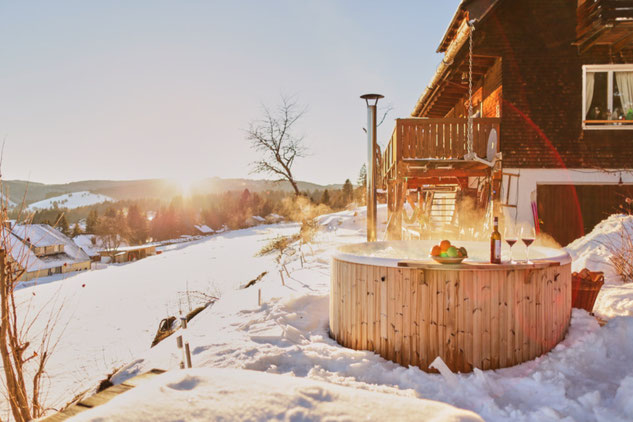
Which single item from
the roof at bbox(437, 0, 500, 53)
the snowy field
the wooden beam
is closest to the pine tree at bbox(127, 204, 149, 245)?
the snowy field

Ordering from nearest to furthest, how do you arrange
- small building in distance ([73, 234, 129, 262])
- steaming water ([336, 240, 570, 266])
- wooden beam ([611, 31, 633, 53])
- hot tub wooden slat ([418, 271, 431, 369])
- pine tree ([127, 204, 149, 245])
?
hot tub wooden slat ([418, 271, 431, 369]) → steaming water ([336, 240, 570, 266]) → wooden beam ([611, 31, 633, 53]) → small building in distance ([73, 234, 129, 262]) → pine tree ([127, 204, 149, 245])

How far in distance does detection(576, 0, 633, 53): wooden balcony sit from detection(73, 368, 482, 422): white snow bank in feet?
35.7

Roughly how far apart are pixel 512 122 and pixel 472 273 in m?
7.40

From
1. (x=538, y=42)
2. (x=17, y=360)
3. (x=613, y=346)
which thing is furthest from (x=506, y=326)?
(x=538, y=42)

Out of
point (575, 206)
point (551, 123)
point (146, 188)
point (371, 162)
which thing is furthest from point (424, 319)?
point (146, 188)

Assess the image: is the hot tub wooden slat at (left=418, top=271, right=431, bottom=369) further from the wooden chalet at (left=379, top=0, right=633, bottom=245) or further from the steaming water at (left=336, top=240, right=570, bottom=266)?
the wooden chalet at (left=379, top=0, right=633, bottom=245)

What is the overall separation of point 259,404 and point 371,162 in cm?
785

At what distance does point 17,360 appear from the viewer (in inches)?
141

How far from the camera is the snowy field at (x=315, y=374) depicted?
1611 mm

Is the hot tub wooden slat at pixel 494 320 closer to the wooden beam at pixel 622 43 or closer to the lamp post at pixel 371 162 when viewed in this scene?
the lamp post at pixel 371 162

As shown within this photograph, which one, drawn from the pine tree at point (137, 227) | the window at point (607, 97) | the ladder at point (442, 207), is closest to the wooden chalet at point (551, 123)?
the window at point (607, 97)

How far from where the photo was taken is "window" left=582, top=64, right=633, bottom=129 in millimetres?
9961

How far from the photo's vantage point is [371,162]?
29.8 ft

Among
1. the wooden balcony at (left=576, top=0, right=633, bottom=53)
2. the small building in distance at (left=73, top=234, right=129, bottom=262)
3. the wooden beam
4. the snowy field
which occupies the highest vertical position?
the wooden balcony at (left=576, top=0, right=633, bottom=53)
